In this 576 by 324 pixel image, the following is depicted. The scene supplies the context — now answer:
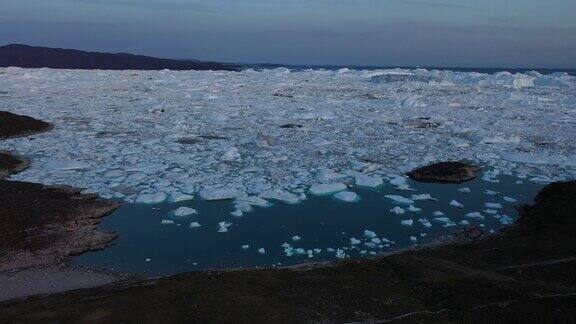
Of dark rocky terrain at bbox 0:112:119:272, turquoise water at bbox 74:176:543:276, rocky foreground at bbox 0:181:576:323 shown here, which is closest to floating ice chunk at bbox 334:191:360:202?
turquoise water at bbox 74:176:543:276

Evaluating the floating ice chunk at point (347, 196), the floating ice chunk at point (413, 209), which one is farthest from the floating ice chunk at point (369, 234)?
the floating ice chunk at point (347, 196)

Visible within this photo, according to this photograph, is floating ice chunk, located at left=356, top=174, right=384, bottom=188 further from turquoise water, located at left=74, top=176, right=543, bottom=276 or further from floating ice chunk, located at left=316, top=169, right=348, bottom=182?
floating ice chunk, located at left=316, top=169, right=348, bottom=182

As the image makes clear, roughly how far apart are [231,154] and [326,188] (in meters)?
3.30

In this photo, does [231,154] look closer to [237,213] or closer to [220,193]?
[220,193]

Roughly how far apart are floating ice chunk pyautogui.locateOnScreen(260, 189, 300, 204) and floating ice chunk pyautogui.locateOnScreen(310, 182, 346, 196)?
544 millimetres

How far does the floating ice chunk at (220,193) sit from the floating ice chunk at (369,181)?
98.6 inches

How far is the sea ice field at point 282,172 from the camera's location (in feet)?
25.8

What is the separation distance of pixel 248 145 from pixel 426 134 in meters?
5.77

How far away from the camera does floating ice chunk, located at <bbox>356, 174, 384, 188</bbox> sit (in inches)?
413

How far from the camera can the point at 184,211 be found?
881 cm

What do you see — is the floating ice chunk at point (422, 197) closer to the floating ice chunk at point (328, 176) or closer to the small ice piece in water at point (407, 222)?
the small ice piece in water at point (407, 222)

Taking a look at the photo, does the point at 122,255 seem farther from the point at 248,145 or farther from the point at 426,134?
the point at 426,134

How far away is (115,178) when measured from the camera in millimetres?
10695

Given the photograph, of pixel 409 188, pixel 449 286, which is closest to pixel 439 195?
pixel 409 188
